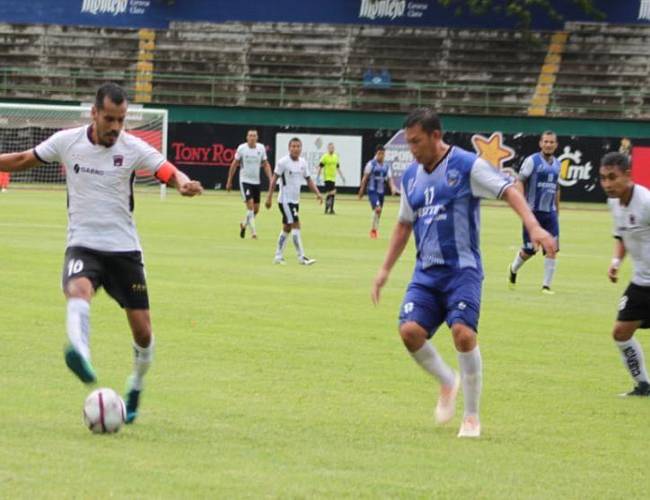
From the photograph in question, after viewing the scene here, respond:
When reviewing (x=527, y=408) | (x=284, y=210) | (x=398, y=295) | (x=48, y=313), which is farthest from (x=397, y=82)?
(x=527, y=408)

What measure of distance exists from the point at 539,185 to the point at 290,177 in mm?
7047

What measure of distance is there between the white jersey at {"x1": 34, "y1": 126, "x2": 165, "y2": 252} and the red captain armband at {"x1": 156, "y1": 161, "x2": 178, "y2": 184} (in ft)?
0.11

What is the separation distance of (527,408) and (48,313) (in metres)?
6.67

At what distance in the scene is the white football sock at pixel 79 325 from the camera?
333 inches

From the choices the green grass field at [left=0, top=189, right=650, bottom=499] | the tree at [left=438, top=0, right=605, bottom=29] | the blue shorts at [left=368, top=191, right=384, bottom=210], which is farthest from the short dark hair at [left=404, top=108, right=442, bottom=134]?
the tree at [left=438, top=0, right=605, bottom=29]

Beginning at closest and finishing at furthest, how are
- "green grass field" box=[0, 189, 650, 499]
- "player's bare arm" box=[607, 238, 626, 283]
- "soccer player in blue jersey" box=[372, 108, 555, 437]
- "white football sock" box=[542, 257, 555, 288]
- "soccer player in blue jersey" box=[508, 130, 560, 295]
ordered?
1. "green grass field" box=[0, 189, 650, 499]
2. "soccer player in blue jersey" box=[372, 108, 555, 437]
3. "player's bare arm" box=[607, 238, 626, 283]
4. "white football sock" box=[542, 257, 555, 288]
5. "soccer player in blue jersey" box=[508, 130, 560, 295]

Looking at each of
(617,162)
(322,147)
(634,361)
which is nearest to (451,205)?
(617,162)

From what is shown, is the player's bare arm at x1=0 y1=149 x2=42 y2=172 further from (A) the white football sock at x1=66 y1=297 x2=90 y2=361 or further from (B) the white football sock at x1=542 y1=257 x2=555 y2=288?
(B) the white football sock at x1=542 y1=257 x2=555 y2=288

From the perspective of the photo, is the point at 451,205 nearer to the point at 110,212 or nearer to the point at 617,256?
the point at 110,212

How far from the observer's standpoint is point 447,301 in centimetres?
925

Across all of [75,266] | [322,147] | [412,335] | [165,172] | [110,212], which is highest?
[165,172]

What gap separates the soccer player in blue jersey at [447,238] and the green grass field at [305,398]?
2.01 feet

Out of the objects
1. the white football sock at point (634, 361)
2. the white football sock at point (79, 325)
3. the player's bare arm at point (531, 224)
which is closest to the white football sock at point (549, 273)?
the white football sock at point (634, 361)

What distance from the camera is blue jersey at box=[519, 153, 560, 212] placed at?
829 inches
